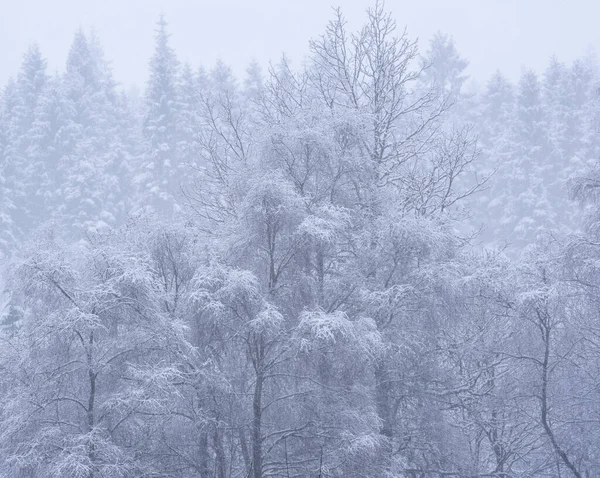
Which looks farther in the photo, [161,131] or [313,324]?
[161,131]

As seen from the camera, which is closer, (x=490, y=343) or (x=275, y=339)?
(x=275, y=339)

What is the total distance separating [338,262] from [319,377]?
8.00 ft

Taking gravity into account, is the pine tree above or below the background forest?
above

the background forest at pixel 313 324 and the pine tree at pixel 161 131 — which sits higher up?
the pine tree at pixel 161 131

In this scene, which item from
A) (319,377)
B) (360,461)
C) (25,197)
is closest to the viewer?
(360,461)

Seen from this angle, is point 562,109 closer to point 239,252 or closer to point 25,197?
point 25,197

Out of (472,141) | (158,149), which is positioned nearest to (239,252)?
(472,141)

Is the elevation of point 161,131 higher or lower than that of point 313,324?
higher

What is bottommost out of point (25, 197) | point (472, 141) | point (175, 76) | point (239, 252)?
point (239, 252)

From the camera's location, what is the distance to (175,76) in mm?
43719

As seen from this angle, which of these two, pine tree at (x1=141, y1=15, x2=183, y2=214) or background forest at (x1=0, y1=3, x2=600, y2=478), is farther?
pine tree at (x1=141, y1=15, x2=183, y2=214)

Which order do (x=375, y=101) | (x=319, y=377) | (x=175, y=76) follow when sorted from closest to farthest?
(x=319, y=377) < (x=375, y=101) < (x=175, y=76)

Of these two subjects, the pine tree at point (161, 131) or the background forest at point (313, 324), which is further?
the pine tree at point (161, 131)

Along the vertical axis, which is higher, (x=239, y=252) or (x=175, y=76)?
(x=175, y=76)
